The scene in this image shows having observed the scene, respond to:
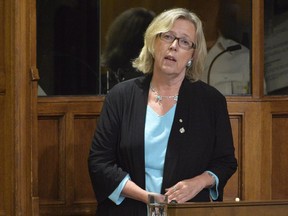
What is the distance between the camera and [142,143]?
3352 mm

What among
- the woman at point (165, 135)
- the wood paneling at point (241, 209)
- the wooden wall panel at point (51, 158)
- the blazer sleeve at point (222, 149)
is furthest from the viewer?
the wooden wall panel at point (51, 158)

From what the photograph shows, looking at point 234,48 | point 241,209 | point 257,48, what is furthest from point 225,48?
point 241,209

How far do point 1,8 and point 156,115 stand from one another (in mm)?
944

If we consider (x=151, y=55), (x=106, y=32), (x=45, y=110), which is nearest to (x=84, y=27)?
(x=106, y=32)

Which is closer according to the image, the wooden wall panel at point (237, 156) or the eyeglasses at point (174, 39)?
the eyeglasses at point (174, 39)

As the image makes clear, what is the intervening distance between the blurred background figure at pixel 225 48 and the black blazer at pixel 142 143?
1.05 metres

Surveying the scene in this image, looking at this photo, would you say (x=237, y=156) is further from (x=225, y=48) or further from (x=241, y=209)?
(x=241, y=209)

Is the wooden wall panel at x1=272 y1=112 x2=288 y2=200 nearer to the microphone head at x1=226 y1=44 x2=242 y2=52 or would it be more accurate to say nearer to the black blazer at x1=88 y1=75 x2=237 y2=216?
the microphone head at x1=226 y1=44 x2=242 y2=52

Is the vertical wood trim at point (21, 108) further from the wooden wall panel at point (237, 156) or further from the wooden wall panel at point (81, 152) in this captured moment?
the wooden wall panel at point (237, 156)

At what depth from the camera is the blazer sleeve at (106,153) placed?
132 inches

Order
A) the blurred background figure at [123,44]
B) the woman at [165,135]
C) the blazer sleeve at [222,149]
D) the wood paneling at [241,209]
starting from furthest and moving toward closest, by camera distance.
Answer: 1. the blurred background figure at [123,44]
2. the blazer sleeve at [222,149]
3. the woman at [165,135]
4. the wood paneling at [241,209]

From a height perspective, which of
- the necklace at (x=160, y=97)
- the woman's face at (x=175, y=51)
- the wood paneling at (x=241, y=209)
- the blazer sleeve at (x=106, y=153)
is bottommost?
the wood paneling at (x=241, y=209)

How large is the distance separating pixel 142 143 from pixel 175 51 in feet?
1.38

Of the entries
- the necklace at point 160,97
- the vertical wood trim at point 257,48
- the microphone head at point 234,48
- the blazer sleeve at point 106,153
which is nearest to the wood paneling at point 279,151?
the vertical wood trim at point 257,48
